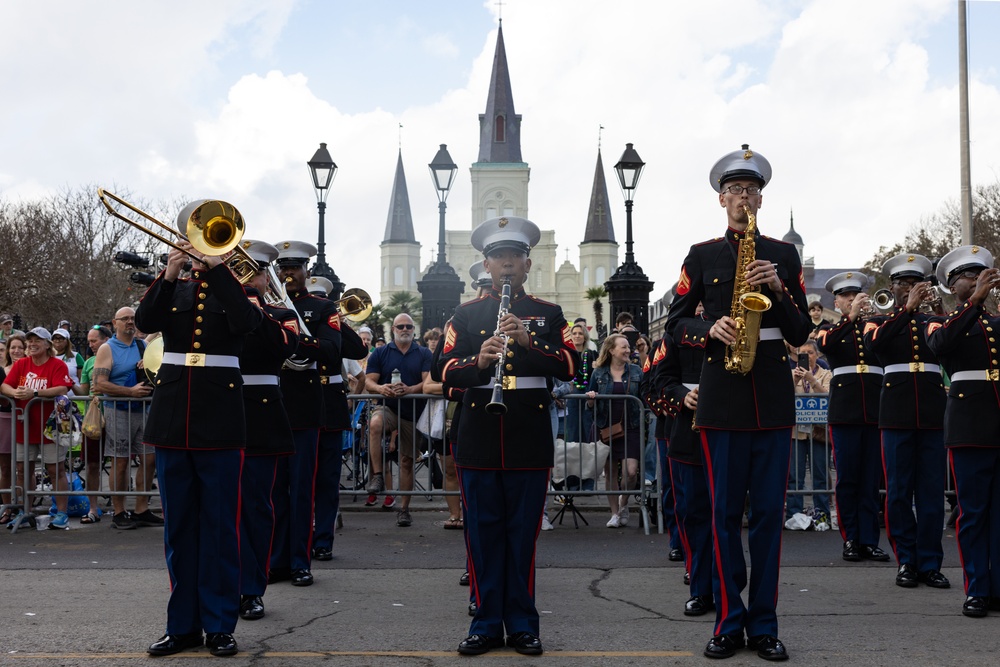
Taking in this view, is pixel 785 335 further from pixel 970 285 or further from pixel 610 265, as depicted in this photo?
pixel 610 265

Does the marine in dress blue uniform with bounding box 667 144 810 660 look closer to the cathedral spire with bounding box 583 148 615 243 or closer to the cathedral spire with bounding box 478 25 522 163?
the cathedral spire with bounding box 478 25 522 163

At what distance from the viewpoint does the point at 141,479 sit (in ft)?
39.3

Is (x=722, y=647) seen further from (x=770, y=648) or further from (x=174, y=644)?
(x=174, y=644)

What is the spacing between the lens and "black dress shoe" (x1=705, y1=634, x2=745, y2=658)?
236 inches

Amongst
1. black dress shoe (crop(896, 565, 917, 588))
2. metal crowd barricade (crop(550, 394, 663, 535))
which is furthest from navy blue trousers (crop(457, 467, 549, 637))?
metal crowd barricade (crop(550, 394, 663, 535))

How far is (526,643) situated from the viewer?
20.1 feet

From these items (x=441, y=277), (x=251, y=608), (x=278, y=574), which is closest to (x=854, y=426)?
(x=278, y=574)

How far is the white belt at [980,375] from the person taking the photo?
7383 mm

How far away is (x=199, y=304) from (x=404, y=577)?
3.32m

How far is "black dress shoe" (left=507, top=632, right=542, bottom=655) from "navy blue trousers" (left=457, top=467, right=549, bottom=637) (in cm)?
3

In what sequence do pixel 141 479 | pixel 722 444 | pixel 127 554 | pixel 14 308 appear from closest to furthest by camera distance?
pixel 722 444, pixel 127 554, pixel 141 479, pixel 14 308

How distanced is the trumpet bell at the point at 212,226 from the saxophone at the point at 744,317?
258 centimetres

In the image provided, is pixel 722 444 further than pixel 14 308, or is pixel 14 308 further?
pixel 14 308

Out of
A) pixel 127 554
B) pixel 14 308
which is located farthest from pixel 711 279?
pixel 14 308
